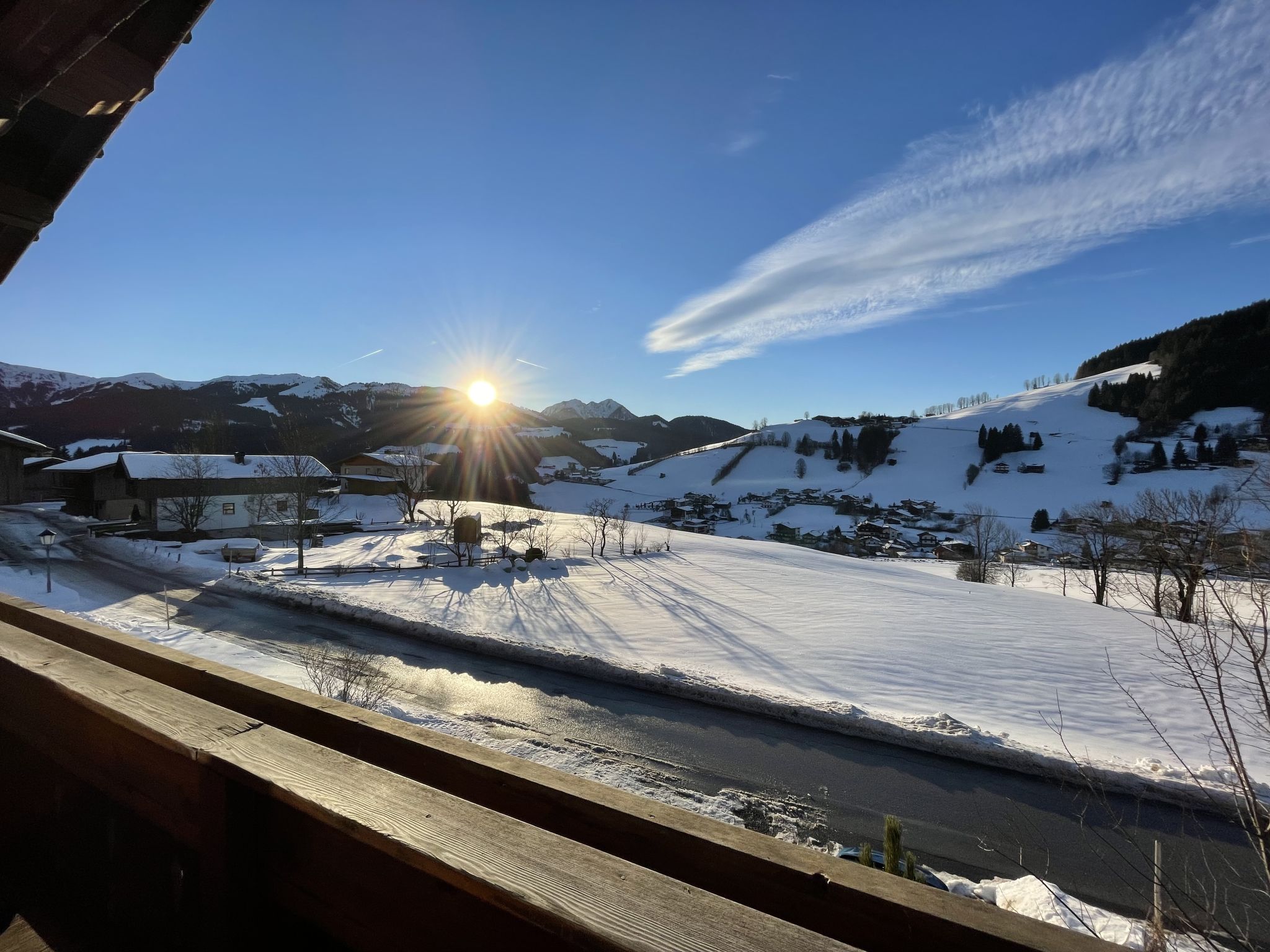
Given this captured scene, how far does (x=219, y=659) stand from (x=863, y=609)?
22711mm

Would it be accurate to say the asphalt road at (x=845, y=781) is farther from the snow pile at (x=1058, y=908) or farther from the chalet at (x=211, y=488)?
the chalet at (x=211, y=488)

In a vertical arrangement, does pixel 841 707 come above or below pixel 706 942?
below

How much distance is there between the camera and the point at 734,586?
29.1m

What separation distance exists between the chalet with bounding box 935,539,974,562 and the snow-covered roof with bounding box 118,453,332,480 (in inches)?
2529

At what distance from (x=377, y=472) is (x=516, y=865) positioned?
227 ft

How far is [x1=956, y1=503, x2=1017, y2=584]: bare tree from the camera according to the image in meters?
43.8

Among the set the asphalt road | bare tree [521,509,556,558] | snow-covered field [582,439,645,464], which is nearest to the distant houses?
bare tree [521,509,556,558]

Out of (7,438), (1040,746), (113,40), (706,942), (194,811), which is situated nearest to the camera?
(706,942)

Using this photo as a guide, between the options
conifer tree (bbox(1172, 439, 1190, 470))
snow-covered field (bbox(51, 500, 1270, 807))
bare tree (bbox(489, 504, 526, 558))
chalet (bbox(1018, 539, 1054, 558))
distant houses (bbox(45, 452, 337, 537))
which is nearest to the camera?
snow-covered field (bbox(51, 500, 1270, 807))

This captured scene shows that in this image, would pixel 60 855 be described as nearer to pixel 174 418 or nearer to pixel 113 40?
pixel 113 40

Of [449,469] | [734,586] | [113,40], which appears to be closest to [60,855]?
[113,40]

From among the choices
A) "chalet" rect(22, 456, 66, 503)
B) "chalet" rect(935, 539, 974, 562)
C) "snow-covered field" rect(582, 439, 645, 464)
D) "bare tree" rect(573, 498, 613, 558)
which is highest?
"snow-covered field" rect(582, 439, 645, 464)

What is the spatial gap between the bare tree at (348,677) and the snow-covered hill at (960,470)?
66429mm

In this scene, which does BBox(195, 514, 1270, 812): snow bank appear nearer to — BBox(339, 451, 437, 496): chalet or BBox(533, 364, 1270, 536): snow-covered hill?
BBox(339, 451, 437, 496): chalet
